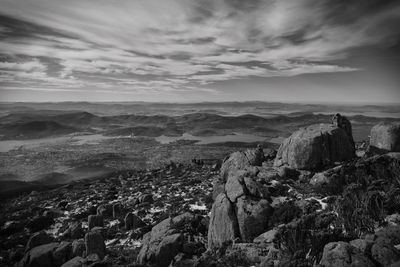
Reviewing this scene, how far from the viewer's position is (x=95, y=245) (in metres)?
17.9

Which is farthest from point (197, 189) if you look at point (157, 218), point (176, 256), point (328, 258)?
point (328, 258)

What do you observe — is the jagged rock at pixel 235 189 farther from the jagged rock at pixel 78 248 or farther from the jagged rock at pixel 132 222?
the jagged rock at pixel 78 248

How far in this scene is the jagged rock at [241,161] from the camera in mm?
31858

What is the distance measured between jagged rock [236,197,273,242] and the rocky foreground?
0.07 m

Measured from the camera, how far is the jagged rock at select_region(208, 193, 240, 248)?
52.2 feet

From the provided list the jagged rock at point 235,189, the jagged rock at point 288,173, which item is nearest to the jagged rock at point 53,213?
the jagged rock at point 235,189

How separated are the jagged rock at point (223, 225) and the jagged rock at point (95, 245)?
847 cm

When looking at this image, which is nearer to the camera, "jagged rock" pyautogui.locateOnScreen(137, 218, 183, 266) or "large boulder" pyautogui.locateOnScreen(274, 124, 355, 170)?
"jagged rock" pyautogui.locateOnScreen(137, 218, 183, 266)

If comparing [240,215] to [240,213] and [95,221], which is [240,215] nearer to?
[240,213]

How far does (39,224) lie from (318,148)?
3345 centimetres

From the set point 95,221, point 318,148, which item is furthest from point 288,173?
point 95,221

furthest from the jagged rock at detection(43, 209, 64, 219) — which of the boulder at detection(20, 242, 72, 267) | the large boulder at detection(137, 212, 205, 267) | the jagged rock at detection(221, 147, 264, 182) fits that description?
the jagged rock at detection(221, 147, 264, 182)

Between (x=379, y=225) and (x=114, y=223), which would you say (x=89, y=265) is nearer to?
(x=114, y=223)

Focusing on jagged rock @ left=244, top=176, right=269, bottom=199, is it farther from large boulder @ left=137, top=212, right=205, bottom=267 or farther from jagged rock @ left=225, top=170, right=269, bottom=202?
large boulder @ left=137, top=212, right=205, bottom=267
